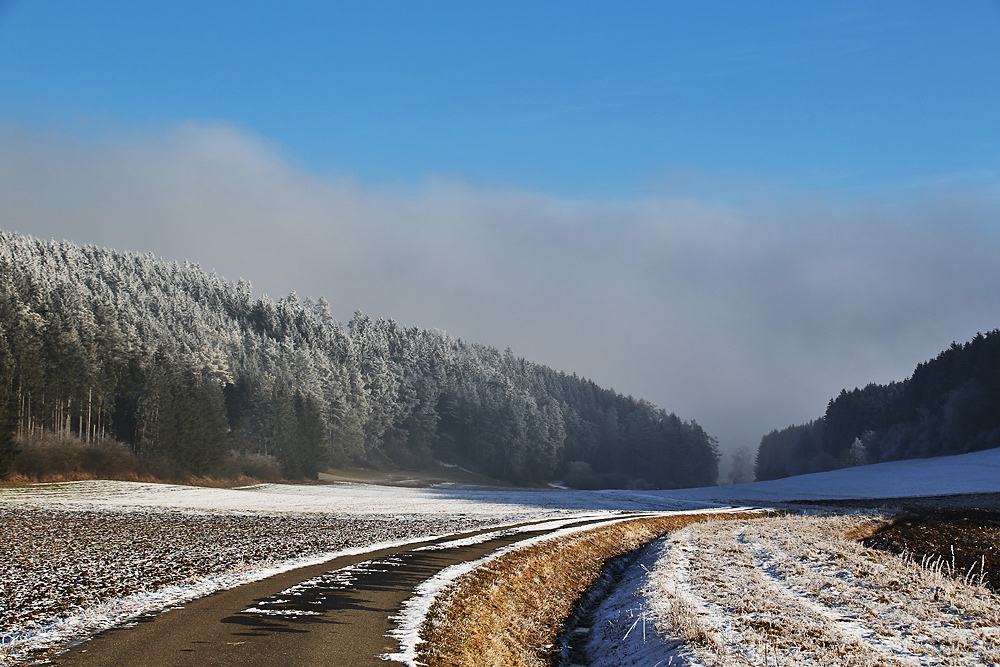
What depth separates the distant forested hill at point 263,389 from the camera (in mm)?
73938

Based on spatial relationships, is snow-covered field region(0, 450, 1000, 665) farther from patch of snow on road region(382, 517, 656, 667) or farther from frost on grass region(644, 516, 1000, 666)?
patch of snow on road region(382, 517, 656, 667)

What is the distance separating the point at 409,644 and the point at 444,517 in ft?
106

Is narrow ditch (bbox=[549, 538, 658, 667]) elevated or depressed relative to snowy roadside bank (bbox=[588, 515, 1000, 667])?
depressed

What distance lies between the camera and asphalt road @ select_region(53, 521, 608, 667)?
34.3 feet

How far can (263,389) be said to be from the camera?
102 m

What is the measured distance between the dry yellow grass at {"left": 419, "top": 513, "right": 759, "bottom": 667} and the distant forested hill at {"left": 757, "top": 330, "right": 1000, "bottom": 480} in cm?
10732


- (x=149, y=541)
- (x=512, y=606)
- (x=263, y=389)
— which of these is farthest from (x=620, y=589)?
(x=263, y=389)

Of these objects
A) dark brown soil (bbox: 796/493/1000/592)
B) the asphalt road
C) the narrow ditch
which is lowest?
dark brown soil (bbox: 796/493/1000/592)

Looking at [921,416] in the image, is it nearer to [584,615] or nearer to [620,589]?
[620,589]

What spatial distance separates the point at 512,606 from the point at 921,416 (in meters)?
138

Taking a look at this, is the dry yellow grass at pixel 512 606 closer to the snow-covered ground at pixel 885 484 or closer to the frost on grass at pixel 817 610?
the frost on grass at pixel 817 610

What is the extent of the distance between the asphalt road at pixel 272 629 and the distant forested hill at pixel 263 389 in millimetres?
50228

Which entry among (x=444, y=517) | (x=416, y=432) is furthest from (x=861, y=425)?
(x=444, y=517)

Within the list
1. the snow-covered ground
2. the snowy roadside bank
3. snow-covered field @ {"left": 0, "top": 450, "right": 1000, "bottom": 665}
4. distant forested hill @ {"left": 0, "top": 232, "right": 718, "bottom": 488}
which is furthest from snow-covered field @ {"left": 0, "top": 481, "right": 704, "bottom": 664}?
the snow-covered ground
